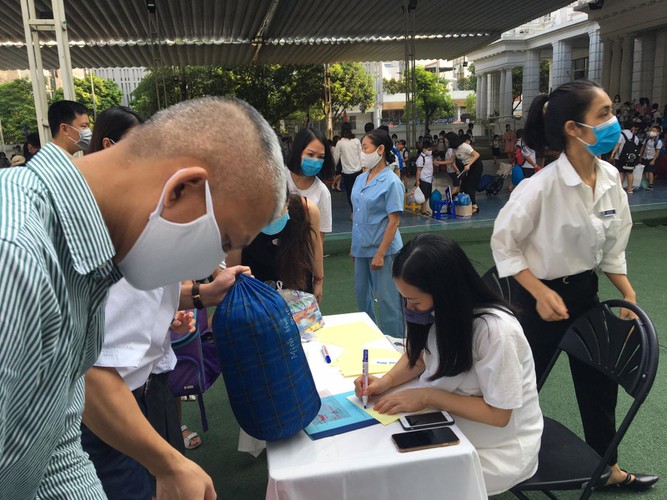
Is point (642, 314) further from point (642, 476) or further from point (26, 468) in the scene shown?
point (26, 468)

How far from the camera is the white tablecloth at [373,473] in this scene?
1444mm

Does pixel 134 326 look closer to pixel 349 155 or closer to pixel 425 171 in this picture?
Answer: pixel 349 155

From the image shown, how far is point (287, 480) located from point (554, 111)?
178 cm

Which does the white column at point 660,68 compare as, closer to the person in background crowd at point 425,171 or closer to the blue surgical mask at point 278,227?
the person in background crowd at point 425,171

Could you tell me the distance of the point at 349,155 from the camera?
32.5 ft

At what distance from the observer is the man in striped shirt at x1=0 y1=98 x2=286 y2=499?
53cm

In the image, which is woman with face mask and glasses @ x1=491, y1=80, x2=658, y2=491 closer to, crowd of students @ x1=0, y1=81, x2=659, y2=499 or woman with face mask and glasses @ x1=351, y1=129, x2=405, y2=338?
crowd of students @ x1=0, y1=81, x2=659, y2=499

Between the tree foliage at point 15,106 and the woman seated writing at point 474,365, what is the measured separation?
40797mm

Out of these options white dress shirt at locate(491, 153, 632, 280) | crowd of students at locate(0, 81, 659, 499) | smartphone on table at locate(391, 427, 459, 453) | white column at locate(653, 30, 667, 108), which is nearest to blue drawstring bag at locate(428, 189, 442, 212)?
crowd of students at locate(0, 81, 659, 499)

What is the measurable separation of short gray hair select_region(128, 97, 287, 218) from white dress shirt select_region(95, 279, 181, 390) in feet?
2.31

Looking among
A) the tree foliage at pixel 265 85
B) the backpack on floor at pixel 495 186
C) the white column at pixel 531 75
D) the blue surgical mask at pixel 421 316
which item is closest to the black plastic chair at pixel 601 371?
the blue surgical mask at pixel 421 316

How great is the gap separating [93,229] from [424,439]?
1.21 metres

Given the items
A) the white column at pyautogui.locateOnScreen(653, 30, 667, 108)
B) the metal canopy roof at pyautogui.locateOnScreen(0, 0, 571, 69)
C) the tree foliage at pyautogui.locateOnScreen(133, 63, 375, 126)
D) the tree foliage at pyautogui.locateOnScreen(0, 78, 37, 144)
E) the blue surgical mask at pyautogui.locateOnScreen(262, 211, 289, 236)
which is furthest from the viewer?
the tree foliage at pyautogui.locateOnScreen(0, 78, 37, 144)

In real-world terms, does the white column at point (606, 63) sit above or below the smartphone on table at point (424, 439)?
above
